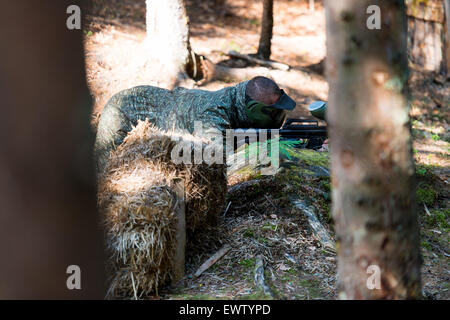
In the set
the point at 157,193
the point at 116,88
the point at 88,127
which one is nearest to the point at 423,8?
the point at 116,88

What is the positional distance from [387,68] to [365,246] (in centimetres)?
88

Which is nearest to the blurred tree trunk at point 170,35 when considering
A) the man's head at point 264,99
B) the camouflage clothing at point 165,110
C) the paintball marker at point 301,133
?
the camouflage clothing at point 165,110

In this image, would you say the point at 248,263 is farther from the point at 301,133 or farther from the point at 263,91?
the point at 301,133

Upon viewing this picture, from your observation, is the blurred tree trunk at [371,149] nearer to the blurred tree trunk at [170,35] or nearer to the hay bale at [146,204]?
the hay bale at [146,204]

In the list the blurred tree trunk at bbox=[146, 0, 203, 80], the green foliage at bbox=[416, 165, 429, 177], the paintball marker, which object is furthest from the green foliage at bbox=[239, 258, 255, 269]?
the blurred tree trunk at bbox=[146, 0, 203, 80]

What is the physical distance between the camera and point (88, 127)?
182cm

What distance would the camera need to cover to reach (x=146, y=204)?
343cm

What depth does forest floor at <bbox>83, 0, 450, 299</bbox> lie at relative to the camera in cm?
362

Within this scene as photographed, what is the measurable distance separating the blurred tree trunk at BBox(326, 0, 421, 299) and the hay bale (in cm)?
154

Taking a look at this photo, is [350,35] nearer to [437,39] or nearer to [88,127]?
[88,127]

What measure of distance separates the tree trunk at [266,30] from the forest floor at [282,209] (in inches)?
27.2

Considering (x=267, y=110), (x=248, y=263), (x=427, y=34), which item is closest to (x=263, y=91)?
(x=267, y=110)

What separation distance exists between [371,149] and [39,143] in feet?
4.90

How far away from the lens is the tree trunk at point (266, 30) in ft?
36.7
